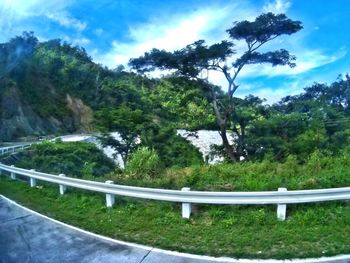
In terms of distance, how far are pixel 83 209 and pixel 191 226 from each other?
9.48ft

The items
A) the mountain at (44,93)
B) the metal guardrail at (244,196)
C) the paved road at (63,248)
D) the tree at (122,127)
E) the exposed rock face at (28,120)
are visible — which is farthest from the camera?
the mountain at (44,93)

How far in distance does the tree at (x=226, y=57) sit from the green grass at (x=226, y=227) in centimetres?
1501

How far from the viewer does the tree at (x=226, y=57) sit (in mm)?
20594

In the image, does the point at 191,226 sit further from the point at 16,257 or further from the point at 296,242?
the point at 16,257

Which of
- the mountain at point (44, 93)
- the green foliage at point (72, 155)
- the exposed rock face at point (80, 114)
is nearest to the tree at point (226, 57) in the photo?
the green foliage at point (72, 155)

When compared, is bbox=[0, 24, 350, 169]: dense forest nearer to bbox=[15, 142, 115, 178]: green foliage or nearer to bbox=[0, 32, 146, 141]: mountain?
bbox=[0, 32, 146, 141]: mountain

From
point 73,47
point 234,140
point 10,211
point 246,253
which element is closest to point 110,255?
point 246,253

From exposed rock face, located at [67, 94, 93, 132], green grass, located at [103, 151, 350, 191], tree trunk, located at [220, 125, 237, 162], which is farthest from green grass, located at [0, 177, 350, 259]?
exposed rock face, located at [67, 94, 93, 132]

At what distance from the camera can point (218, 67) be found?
22.2 metres

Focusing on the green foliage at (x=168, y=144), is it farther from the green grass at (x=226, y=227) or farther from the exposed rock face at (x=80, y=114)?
the exposed rock face at (x=80, y=114)

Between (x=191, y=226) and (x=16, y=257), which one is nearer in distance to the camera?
(x=16, y=257)

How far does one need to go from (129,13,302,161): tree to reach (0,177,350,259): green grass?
15.0 m

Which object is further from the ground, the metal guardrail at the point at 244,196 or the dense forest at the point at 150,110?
Answer: the dense forest at the point at 150,110

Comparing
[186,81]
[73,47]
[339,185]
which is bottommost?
[339,185]
